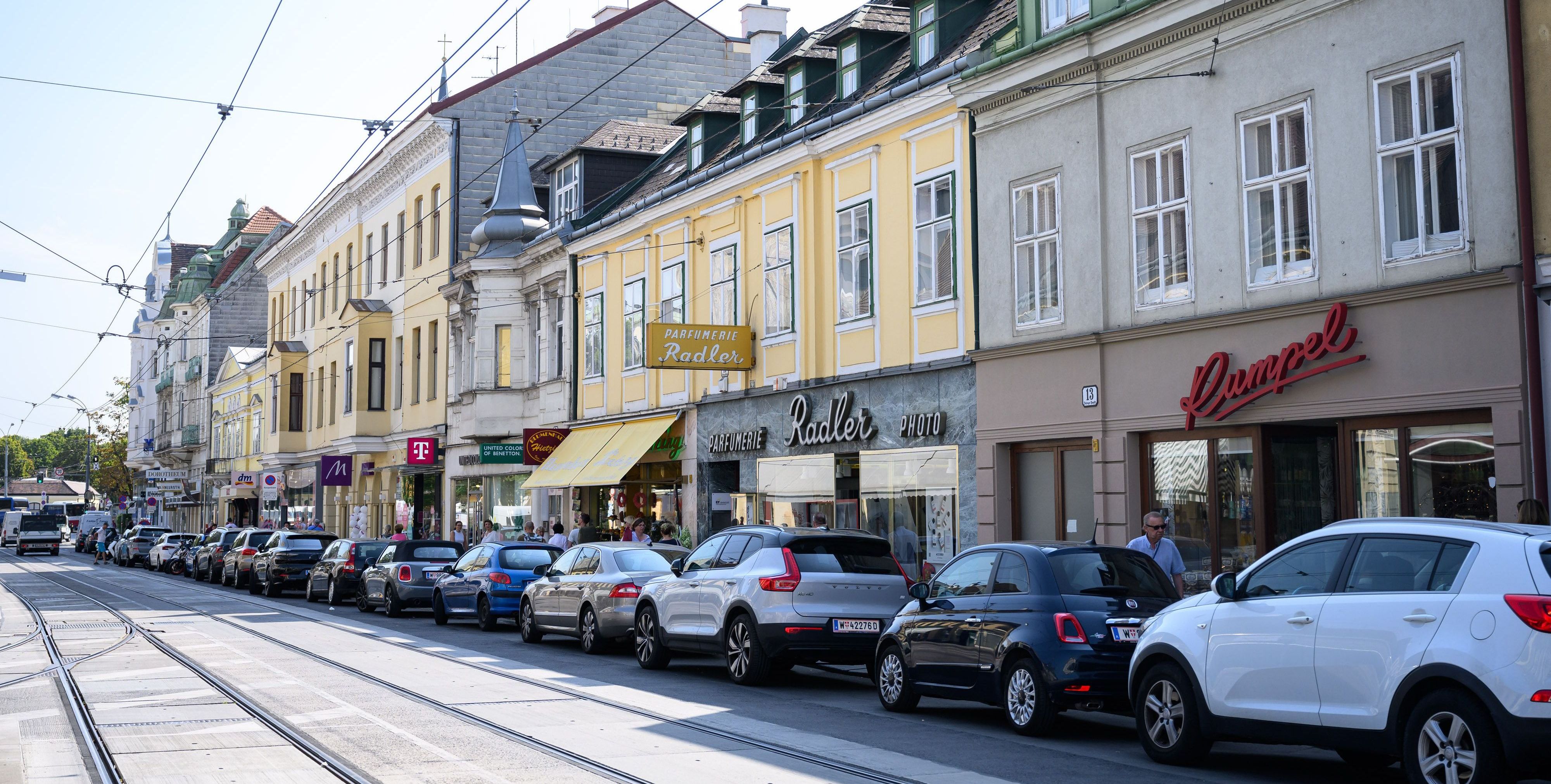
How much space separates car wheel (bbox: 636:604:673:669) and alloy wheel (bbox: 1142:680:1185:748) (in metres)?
7.51

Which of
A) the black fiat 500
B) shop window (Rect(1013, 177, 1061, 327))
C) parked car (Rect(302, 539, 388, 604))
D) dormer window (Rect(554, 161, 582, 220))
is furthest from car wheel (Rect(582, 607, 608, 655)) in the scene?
dormer window (Rect(554, 161, 582, 220))

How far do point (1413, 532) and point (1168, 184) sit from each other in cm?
939

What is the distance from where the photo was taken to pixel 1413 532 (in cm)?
849

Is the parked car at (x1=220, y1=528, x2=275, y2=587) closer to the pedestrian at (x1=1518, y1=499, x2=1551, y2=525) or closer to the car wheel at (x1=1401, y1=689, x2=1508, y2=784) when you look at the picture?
the pedestrian at (x1=1518, y1=499, x2=1551, y2=525)

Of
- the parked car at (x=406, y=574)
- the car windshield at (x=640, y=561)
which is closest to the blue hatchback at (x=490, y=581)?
the parked car at (x=406, y=574)

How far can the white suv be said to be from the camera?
299 inches

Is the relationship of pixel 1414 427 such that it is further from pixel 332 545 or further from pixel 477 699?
pixel 332 545

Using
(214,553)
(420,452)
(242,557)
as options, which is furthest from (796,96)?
(214,553)

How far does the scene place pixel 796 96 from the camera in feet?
87.3

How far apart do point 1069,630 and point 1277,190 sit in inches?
267

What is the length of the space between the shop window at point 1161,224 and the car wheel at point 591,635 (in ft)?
25.6

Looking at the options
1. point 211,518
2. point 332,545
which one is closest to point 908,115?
point 332,545

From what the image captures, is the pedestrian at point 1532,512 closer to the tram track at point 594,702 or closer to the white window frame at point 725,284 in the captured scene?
the tram track at point 594,702

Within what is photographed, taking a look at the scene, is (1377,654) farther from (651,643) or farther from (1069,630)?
(651,643)
